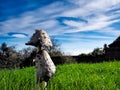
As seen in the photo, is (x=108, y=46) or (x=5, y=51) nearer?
(x=5, y=51)

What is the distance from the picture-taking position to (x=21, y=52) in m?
37.3

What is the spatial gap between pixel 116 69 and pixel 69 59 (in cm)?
1815

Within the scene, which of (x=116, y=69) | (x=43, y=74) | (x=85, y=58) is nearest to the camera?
(x=43, y=74)

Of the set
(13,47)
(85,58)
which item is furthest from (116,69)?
(13,47)

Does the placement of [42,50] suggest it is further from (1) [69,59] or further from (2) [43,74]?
(1) [69,59]

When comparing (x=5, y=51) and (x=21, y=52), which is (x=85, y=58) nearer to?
(x=5, y=51)

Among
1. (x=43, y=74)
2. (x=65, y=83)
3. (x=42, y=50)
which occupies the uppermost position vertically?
(x=42, y=50)

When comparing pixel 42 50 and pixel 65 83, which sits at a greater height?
pixel 42 50

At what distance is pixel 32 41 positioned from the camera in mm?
2633

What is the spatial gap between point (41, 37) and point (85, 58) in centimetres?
2667

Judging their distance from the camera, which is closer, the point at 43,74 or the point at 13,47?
the point at 43,74

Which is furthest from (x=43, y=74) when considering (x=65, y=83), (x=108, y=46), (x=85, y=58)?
(x=108, y=46)

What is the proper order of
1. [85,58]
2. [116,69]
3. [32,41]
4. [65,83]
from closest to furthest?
[32,41], [65,83], [116,69], [85,58]

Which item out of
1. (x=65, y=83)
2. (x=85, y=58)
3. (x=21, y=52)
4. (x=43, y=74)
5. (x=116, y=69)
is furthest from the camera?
(x=21, y=52)
